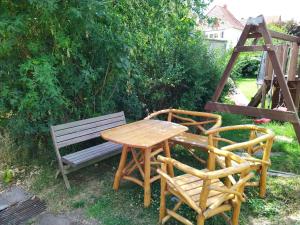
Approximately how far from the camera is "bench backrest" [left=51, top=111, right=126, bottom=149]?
141 inches

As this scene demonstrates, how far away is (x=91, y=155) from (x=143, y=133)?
0.82 metres

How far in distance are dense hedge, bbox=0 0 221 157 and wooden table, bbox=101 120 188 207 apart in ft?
3.05

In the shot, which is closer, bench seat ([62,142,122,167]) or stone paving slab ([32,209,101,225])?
stone paving slab ([32,209,101,225])

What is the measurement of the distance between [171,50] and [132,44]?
1.73 metres

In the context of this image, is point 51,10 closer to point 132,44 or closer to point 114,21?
point 114,21

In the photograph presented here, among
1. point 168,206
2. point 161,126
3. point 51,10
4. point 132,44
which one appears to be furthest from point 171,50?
point 168,206

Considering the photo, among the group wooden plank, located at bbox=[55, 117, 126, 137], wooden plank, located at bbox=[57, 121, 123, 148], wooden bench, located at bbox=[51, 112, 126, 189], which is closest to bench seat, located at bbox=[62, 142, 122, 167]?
wooden bench, located at bbox=[51, 112, 126, 189]

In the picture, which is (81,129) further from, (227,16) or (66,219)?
(227,16)

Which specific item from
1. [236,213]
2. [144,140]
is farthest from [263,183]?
[144,140]

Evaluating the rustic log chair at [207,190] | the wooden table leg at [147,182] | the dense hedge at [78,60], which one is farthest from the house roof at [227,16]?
the rustic log chair at [207,190]

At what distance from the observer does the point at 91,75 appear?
3.85 meters

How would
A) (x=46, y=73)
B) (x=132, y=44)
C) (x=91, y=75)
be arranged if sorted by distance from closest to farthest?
(x=46, y=73), (x=91, y=75), (x=132, y=44)

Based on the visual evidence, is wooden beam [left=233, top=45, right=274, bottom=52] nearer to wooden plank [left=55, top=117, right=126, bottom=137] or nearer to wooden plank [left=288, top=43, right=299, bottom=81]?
wooden plank [left=288, top=43, right=299, bottom=81]

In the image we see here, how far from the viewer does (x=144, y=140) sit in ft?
10.0
